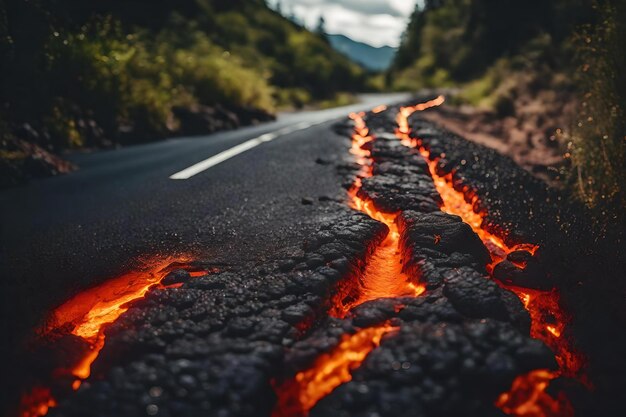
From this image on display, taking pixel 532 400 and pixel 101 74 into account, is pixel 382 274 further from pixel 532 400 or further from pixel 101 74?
pixel 101 74

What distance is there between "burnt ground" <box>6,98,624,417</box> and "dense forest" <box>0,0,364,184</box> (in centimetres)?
338

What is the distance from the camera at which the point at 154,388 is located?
4.79 feet

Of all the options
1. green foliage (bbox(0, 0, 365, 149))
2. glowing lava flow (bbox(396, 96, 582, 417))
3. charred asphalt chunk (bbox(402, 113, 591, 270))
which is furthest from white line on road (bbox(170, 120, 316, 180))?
glowing lava flow (bbox(396, 96, 582, 417))

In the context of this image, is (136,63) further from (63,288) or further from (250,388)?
(250,388)

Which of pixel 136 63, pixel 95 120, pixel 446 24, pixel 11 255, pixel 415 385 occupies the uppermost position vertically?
pixel 446 24

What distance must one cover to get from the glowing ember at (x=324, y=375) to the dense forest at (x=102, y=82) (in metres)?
3.95

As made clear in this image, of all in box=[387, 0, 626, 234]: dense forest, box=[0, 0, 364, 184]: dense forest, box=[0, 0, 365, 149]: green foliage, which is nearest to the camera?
box=[387, 0, 626, 234]: dense forest

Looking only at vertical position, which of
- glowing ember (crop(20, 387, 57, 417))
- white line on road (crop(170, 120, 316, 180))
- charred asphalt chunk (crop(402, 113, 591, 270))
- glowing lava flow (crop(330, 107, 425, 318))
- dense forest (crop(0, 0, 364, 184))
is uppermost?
dense forest (crop(0, 0, 364, 184))

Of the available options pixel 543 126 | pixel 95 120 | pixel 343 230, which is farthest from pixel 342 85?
pixel 343 230

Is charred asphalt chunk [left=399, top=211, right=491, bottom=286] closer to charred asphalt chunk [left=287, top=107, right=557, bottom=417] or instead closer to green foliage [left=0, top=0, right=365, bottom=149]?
charred asphalt chunk [left=287, top=107, right=557, bottom=417]

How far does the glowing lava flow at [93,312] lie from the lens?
1510 millimetres

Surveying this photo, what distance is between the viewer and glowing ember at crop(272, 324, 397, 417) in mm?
1520

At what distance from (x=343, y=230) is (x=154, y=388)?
1.64 metres

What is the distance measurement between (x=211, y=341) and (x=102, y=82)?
6155 mm
